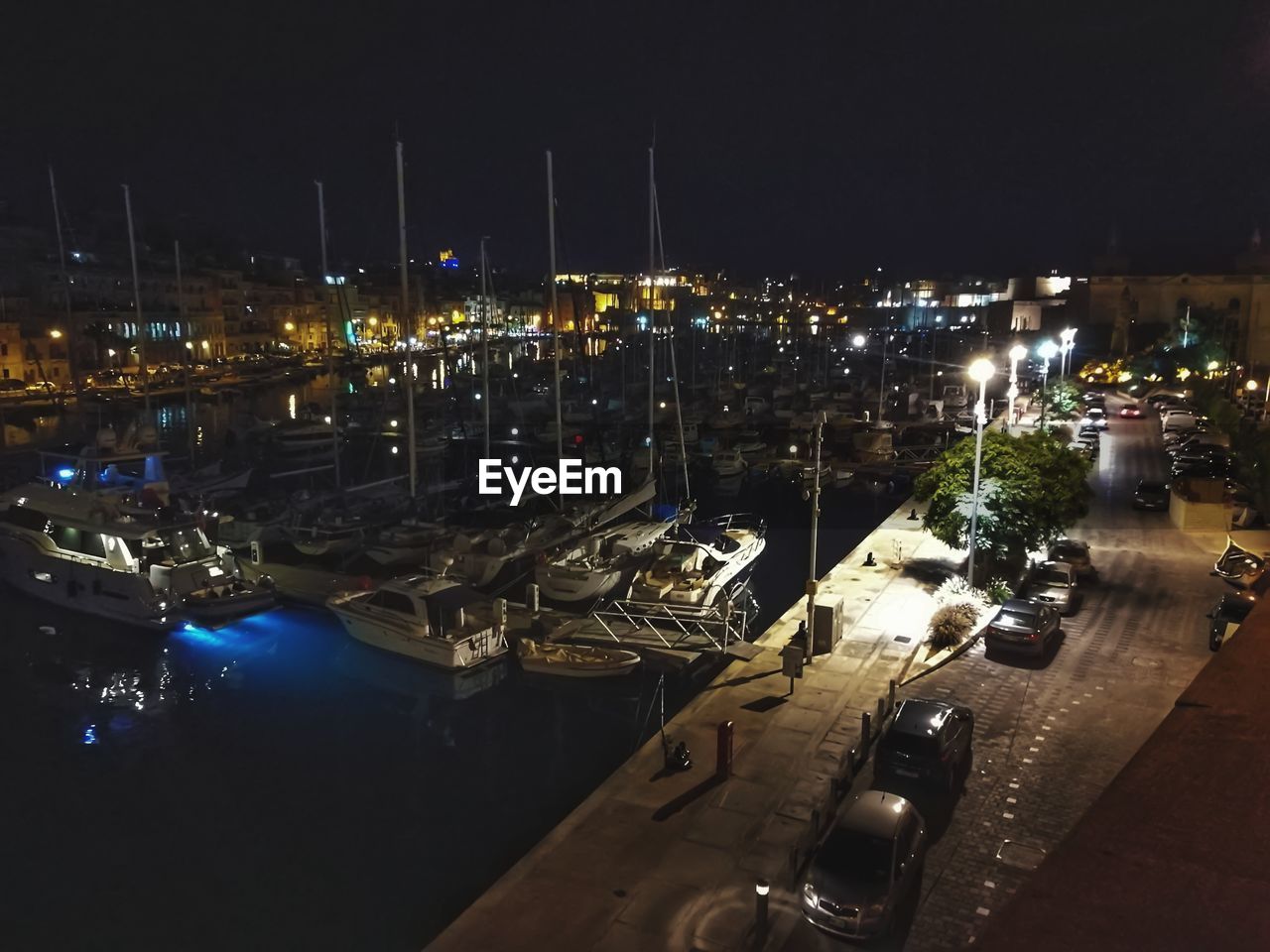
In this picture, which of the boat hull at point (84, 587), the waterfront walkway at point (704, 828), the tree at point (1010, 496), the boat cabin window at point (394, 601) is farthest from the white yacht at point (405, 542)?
the tree at point (1010, 496)

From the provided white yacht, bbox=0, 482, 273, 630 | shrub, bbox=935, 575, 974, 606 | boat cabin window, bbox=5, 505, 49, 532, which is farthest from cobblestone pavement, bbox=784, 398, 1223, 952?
boat cabin window, bbox=5, 505, 49, 532

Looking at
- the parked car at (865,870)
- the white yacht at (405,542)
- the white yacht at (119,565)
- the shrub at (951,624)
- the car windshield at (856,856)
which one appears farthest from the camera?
the white yacht at (405,542)

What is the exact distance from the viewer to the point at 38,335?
70625 millimetres

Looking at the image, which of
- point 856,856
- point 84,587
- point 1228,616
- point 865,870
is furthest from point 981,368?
point 84,587

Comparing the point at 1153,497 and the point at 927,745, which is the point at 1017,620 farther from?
the point at 1153,497

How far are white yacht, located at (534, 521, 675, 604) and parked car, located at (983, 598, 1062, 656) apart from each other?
9.85m

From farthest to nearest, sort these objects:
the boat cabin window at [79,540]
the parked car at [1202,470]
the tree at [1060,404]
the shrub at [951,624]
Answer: the tree at [1060,404], the parked car at [1202,470], the boat cabin window at [79,540], the shrub at [951,624]

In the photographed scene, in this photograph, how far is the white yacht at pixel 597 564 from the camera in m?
23.3

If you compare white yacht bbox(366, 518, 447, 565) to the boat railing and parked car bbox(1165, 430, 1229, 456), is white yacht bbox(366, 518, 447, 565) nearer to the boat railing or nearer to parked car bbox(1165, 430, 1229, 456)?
the boat railing

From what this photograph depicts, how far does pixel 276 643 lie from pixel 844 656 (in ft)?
44.2

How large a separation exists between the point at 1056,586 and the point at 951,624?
385 cm

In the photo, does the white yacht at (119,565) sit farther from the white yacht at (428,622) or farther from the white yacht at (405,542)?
the white yacht at (428,622)

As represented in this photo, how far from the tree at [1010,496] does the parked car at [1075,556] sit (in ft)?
1.34

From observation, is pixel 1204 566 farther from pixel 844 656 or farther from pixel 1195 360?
pixel 1195 360
